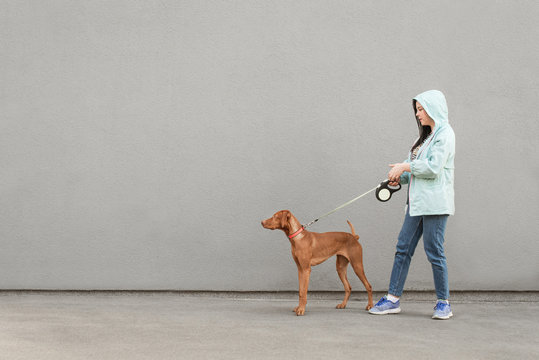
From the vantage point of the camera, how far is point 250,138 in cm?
421

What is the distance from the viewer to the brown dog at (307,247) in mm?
3525

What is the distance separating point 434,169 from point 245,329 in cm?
152

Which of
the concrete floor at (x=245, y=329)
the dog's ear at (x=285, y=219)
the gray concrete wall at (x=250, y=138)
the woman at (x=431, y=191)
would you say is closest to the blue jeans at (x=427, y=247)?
the woman at (x=431, y=191)

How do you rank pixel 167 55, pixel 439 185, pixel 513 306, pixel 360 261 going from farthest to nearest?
pixel 167 55 < pixel 513 306 < pixel 360 261 < pixel 439 185

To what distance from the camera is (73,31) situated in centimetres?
425

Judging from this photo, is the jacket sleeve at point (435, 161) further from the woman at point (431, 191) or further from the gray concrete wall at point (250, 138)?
the gray concrete wall at point (250, 138)

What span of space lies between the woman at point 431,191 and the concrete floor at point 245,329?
0.29 metres

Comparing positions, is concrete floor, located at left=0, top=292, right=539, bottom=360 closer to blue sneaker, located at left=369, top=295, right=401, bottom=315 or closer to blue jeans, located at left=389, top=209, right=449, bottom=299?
blue sneaker, located at left=369, top=295, right=401, bottom=315

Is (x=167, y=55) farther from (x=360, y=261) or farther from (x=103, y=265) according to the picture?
(x=360, y=261)

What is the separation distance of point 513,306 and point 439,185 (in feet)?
4.32

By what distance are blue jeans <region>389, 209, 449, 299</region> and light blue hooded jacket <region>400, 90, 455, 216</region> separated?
0.32 ft

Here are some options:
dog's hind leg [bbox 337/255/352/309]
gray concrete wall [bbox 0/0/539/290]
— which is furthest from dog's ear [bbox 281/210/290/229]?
gray concrete wall [bbox 0/0/539/290]

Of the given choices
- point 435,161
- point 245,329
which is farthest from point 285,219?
point 435,161

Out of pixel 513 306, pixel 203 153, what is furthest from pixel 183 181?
pixel 513 306
